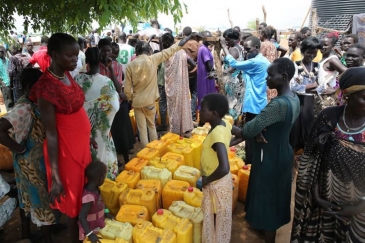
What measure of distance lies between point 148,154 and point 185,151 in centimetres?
49

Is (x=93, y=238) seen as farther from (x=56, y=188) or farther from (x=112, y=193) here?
(x=112, y=193)

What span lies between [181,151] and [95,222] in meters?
1.61

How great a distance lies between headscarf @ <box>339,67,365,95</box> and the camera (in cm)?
177

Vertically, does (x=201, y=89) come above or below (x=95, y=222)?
above

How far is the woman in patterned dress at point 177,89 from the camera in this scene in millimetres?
5461

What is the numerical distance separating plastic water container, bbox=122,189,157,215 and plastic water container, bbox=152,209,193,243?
0.86 ft

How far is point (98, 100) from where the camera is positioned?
3.09 meters

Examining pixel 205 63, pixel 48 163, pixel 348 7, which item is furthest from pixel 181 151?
pixel 348 7

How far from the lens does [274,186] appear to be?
254 cm

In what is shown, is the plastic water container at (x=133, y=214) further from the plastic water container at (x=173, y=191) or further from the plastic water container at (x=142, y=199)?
the plastic water container at (x=173, y=191)

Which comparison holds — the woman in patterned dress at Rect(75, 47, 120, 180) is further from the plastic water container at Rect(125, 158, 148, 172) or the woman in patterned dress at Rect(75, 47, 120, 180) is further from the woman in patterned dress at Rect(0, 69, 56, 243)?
the woman in patterned dress at Rect(0, 69, 56, 243)

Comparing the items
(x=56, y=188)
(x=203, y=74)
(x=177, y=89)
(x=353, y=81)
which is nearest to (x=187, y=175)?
(x=56, y=188)

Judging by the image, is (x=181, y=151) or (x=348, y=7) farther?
(x=348, y=7)

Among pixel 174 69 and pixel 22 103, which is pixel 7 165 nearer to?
pixel 22 103
